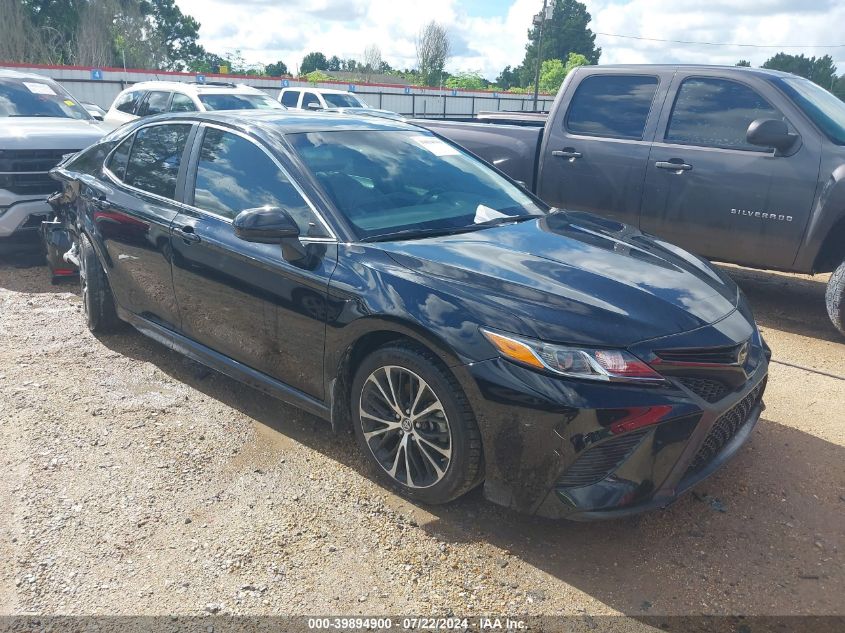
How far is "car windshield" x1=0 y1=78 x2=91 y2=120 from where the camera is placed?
26.1 ft

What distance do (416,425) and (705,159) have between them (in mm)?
4005

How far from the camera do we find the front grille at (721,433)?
9.12 feet

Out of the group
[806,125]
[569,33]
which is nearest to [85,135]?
[806,125]

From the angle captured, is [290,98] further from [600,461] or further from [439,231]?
[600,461]

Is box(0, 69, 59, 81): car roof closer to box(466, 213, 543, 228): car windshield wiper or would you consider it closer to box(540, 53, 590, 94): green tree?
box(466, 213, 543, 228): car windshield wiper

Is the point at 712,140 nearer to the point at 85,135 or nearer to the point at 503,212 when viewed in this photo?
the point at 503,212

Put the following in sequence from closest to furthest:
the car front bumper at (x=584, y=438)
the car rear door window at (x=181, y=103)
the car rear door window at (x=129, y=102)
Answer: the car front bumper at (x=584, y=438) → the car rear door window at (x=181, y=103) → the car rear door window at (x=129, y=102)

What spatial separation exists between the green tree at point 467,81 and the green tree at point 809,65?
33286mm

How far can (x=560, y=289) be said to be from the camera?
2822mm

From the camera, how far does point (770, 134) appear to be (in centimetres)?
520

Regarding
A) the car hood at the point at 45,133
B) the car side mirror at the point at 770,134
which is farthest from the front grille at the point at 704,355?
the car hood at the point at 45,133

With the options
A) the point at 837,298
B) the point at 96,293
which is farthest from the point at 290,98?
the point at 837,298

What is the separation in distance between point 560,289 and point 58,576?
7.50 feet

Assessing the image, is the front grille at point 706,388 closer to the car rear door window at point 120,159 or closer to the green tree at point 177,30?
the car rear door window at point 120,159
